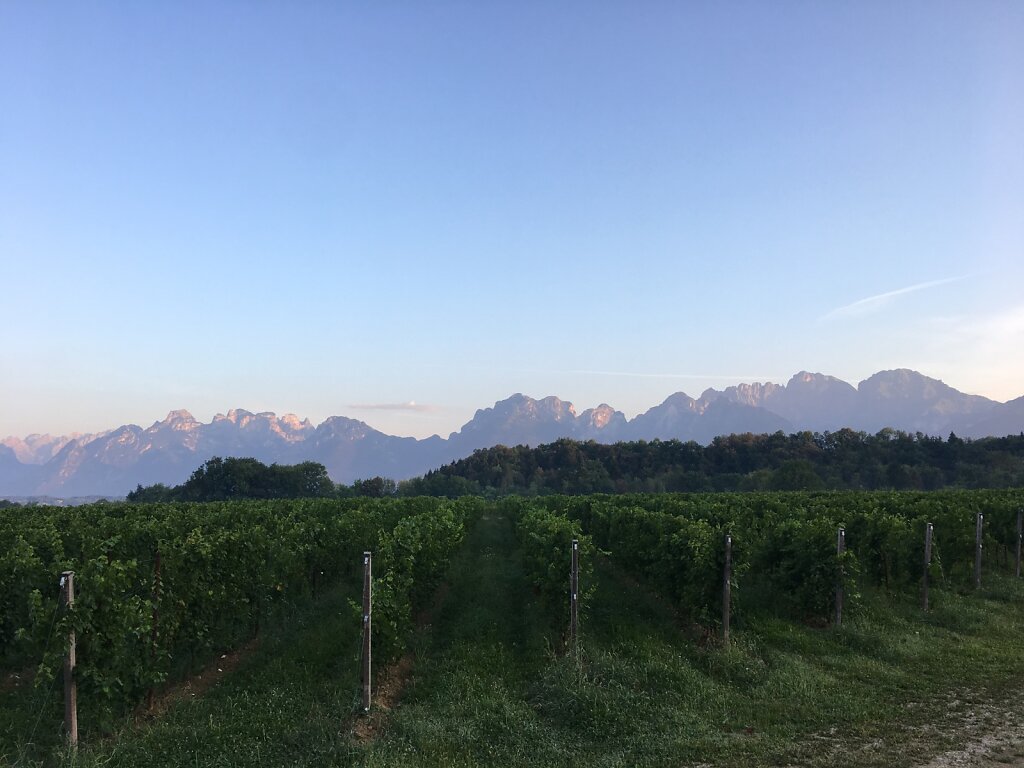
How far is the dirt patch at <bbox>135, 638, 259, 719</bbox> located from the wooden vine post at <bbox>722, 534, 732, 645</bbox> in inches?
339

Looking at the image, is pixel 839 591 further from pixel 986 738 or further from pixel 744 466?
pixel 744 466

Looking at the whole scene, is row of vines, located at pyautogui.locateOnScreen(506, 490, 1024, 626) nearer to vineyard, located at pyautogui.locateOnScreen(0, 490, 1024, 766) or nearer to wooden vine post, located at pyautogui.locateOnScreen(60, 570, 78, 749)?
vineyard, located at pyautogui.locateOnScreen(0, 490, 1024, 766)

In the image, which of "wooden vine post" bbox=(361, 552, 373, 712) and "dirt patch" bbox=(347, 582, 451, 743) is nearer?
Answer: "dirt patch" bbox=(347, 582, 451, 743)

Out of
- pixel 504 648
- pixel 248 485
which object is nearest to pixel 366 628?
pixel 504 648

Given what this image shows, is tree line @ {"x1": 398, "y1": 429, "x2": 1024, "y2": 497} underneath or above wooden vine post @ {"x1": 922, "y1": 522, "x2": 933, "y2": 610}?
underneath

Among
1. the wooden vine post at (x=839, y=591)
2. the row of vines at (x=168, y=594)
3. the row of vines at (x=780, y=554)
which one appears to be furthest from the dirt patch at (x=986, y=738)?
the row of vines at (x=168, y=594)


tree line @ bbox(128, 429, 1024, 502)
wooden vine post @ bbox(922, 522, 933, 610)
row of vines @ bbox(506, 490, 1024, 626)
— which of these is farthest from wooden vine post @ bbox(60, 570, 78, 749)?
tree line @ bbox(128, 429, 1024, 502)

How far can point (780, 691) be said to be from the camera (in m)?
9.02

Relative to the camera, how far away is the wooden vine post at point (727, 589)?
11.0m

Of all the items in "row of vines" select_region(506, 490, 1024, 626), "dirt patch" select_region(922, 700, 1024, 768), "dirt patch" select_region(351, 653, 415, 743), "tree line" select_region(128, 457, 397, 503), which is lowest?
"tree line" select_region(128, 457, 397, 503)

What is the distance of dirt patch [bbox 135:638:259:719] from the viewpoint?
841 centimetres

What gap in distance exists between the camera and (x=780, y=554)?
14.8 metres

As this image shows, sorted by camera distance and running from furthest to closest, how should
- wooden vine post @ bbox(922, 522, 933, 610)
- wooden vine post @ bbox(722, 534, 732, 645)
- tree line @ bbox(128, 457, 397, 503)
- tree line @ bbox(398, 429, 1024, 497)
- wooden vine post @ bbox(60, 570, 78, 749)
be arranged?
tree line @ bbox(128, 457, 397, 503)
tree line @ bbox(398, 429, 1024, 497)
wooden vine post @ bbox(922, 522, 933, 610)
wooden vine post @ bbox(722, 534, 732, 645)
wooden vine post @ bbox(60, 570, 78, 749)

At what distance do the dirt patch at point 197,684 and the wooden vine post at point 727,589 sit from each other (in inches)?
339
